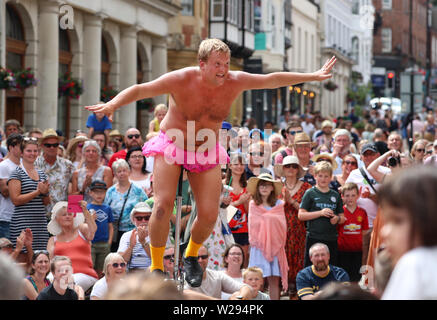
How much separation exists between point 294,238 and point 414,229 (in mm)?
8451

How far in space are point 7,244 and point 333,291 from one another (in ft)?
22.3

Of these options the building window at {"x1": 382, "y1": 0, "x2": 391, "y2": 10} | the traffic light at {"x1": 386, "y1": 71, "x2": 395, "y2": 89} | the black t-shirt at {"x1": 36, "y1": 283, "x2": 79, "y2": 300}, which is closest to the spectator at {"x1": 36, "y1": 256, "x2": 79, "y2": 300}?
the black t-shirt at {"x1": 36, "y1": 283, "x2": 79, "y2": 300}

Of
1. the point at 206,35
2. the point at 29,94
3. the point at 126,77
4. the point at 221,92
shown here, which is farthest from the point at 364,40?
the point at 221,92

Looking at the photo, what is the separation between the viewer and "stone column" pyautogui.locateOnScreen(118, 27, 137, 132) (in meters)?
26.3

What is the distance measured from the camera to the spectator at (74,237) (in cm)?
949

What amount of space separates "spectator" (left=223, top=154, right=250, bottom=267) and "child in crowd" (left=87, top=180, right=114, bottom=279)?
1.57 m

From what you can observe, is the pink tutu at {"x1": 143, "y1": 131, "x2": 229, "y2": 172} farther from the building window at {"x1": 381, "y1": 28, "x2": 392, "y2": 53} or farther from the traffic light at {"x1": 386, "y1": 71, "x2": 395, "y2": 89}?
the building window at {"x1": 381, "y1": 28, "x2": 392, "y2": 53}

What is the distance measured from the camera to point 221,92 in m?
6.55

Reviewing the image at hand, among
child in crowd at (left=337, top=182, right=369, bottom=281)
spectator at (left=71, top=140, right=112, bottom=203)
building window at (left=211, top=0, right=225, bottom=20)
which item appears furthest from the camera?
building window at (left=211, top=0, right=225, bottom=20)

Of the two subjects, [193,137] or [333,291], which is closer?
[333,291]

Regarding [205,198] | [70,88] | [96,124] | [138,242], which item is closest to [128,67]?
[70,88]

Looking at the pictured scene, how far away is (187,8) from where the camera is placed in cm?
3247

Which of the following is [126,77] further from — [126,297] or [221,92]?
[126,297]

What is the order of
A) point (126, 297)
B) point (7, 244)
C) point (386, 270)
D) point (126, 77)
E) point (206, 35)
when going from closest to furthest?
point (126, 297) < point (386, 270) < point (7, 244) < point (126, 77) < point (206, 35)
